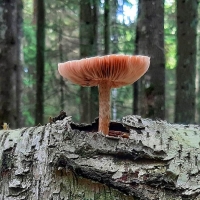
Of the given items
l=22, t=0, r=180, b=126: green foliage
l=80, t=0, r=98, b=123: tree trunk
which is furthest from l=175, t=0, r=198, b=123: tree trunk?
l=22, t=0, r=180, b=126: green foliage

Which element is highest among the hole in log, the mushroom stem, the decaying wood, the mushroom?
the mushroom

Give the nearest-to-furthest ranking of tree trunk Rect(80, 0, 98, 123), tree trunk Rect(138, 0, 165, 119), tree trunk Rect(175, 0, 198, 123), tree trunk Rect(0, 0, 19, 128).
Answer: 1. tree trunk Rect(0, 0, 19, 128)
2. tree trunk Rect(138, 0, 165, 119)
3. tree trunk Rect(175, 0, 198, 123)
4. tree trunk Rect(80, 0, 98, 123)

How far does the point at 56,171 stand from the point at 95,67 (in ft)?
1.82

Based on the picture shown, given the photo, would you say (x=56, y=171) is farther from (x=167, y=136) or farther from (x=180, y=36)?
(x=180, y=36)

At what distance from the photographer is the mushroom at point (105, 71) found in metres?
1.72

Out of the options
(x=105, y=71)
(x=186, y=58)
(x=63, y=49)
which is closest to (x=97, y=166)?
(x=105, y=71)

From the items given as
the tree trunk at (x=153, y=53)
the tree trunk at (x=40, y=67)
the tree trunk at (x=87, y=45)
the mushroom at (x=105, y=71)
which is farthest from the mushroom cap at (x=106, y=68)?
the tree trunk at (x=40, y=67)

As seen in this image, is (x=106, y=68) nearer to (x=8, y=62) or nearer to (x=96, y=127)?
(x=96, y=127)

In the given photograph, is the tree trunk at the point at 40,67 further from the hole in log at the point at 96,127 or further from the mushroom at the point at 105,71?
the mushroom at the point at 105,71

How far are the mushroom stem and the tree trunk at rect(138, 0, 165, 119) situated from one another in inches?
104

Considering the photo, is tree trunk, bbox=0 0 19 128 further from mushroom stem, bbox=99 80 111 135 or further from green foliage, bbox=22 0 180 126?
green foliage, bbox=22 0 180 126

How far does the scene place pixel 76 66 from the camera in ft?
5.70

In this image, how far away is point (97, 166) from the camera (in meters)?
1.69

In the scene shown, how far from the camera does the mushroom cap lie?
1.71 metres
